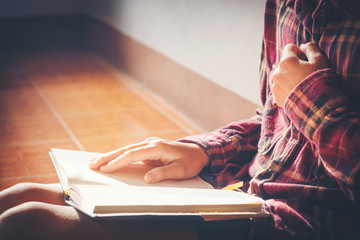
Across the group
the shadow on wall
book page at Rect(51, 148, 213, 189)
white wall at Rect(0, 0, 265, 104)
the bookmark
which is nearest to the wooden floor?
white wall at Rect(0, 0, 265, 104)

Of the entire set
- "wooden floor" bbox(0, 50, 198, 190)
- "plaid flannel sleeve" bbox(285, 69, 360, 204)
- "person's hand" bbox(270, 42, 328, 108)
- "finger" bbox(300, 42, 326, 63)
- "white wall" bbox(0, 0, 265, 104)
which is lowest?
"wooden floor" bbox(0, 50, 198, 190)

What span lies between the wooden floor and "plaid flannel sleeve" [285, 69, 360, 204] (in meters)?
Result: 1.34

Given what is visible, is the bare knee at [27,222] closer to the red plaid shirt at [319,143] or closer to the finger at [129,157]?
the finger at [129,157]

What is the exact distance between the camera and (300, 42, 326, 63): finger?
84 centimetres

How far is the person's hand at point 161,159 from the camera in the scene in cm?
96

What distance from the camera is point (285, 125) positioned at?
3.11ft

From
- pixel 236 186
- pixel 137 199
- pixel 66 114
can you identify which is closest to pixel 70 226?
pixel 137 199

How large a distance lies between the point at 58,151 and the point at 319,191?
0.52m

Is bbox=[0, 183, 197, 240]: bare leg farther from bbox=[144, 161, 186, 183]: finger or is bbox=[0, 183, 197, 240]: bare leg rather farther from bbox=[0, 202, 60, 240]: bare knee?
bbox=[144, 161, 186, 183]: finger

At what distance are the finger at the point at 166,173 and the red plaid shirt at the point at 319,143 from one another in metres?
0.14

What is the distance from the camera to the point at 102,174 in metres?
0.95

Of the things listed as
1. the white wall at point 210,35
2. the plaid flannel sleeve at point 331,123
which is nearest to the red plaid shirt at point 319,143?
the plaid flannel sleeve at point 331,123

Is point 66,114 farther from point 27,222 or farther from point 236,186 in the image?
point 27,222

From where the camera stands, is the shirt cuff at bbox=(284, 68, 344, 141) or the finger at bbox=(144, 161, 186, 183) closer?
the shirt cuff at bbox=(284, 68, 344, 141)
